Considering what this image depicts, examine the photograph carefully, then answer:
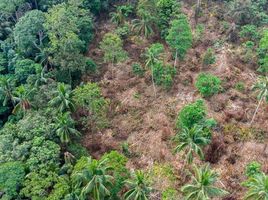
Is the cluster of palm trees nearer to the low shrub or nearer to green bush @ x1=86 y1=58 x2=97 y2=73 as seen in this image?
green bush @ x1=86 y1=58 x2=97 y2=73

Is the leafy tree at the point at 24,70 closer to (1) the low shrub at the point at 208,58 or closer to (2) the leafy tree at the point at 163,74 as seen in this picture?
(2) the leafy tree at the point at 163,74

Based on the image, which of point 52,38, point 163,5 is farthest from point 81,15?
point 163,5

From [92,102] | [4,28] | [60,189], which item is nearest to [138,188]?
[60,189]

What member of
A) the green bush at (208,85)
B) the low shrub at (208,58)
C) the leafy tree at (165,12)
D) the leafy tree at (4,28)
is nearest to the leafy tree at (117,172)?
the green bush at (208,85)

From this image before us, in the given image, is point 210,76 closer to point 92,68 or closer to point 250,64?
point 250,64

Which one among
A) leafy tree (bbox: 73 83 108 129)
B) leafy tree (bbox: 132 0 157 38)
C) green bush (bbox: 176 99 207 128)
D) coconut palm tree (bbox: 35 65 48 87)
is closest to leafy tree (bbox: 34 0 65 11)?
leafy tree (bbox: 132 0 157 38)

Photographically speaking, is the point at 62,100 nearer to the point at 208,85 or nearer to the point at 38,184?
the point at 38,184

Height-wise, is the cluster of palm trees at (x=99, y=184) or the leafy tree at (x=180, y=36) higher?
the leafy tree at (x=180, y=36)
